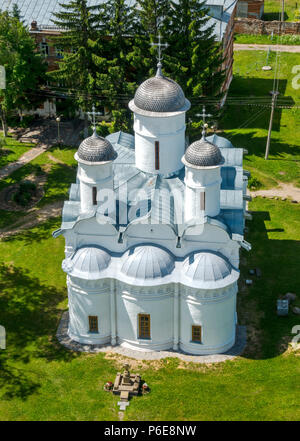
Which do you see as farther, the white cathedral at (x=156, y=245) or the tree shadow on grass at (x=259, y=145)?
the tree shadow on grass at (x=259, y=145)

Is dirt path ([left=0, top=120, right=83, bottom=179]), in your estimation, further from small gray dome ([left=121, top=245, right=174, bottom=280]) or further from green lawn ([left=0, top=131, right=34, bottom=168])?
small gray dome ([left=121, top=245, right=174, bottom=280])

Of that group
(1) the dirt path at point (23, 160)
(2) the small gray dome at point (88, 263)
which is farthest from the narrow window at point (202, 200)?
(1) the dirt path at point (23, 160)

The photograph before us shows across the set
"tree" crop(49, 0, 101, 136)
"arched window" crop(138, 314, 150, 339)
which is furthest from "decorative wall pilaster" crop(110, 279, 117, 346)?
"tree" crop(49, 0, 101, 136)

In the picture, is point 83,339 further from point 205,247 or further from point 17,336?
point 205,247

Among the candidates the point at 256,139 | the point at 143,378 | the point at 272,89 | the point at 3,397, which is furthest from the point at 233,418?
the point at 272,89

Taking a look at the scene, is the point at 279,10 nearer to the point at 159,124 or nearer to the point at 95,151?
the point at 159,124

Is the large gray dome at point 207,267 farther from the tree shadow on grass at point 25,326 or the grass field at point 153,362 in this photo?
the tree shadow on grass at point 25,326
